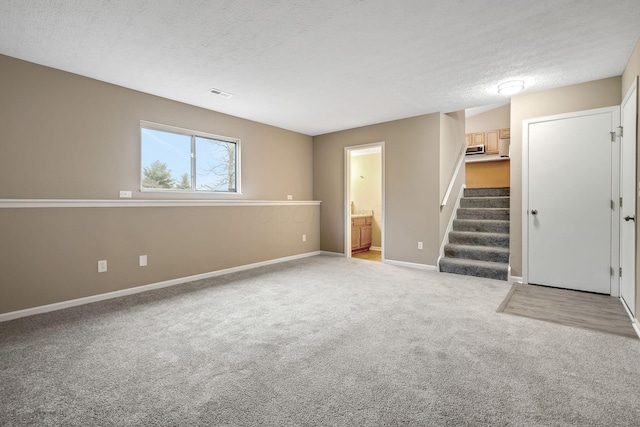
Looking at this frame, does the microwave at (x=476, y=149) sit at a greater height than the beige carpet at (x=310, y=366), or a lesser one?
greater

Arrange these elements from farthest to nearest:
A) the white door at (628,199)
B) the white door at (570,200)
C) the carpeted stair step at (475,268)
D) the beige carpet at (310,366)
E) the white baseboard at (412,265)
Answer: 1. the white baseboard at (412,265)
2. the carpeted stair step at (475,268)
3. the white door at (570,200)
4. the white door at (628,199)
5. the beige carpet at (310,366)

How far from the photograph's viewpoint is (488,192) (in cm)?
564

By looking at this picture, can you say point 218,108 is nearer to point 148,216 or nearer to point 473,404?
point 148,216

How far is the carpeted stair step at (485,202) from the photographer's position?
5.23 meters

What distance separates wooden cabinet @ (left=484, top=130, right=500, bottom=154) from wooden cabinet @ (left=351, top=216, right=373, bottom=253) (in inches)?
133

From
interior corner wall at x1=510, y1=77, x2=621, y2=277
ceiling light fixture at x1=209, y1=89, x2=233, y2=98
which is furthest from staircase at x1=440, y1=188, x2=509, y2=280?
ceiling light fixture at x1=209, y1=89, x2=233, y2=98

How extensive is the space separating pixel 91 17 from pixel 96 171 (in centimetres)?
170

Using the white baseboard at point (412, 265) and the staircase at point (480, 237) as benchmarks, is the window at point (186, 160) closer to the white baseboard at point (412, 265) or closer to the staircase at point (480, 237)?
the white baseboard at point (412, 265)

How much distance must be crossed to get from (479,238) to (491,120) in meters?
4.31

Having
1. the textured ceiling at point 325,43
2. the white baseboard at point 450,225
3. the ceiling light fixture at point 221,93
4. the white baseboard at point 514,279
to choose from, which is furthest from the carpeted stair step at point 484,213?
the ceiling light fixture at point 221,93

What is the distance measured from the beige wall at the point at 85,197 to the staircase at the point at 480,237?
346cm

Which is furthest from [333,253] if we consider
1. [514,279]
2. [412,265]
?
[514,279]

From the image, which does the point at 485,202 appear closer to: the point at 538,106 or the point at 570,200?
the point at 570,200

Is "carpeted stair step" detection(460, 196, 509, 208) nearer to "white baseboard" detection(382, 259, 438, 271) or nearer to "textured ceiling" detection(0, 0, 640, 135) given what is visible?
"white baseboard" detection(382, 259, 438, 271)
